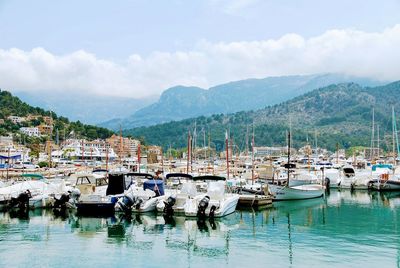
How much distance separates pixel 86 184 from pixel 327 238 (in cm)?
2046

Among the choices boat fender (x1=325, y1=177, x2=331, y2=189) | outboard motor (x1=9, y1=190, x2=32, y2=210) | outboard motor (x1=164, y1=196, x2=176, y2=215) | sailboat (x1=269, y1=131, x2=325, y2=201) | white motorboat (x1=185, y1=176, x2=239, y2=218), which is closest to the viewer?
white motorboat (x1=185, y1=176, x2=239, y2=218)

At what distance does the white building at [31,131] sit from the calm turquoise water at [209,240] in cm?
9915

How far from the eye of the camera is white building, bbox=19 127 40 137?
128 meters

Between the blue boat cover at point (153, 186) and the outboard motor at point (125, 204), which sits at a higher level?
the blue boat cover at point (153, 186)

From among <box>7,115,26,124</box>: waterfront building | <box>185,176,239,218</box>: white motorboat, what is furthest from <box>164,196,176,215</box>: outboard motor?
<box>7,115,26,124</box>: waterfront building

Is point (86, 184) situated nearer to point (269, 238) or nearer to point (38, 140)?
point (269, 238)

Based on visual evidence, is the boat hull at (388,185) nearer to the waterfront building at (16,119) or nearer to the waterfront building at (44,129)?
the waterfront building at (44,129)

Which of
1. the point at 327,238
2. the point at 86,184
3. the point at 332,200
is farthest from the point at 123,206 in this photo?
the point at 332,200

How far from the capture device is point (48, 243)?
24.9 m

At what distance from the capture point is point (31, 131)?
13138 cm

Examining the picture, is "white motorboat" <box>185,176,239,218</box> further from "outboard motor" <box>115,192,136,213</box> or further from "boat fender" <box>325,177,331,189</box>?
"boat fender" <box>325,177,331,189</box>

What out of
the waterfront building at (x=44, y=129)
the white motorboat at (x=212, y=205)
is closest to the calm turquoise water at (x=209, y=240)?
the white motorboat at (x=212, y=205)

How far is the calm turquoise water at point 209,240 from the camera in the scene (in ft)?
70.2

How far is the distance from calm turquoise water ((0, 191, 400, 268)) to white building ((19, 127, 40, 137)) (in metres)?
99.1
